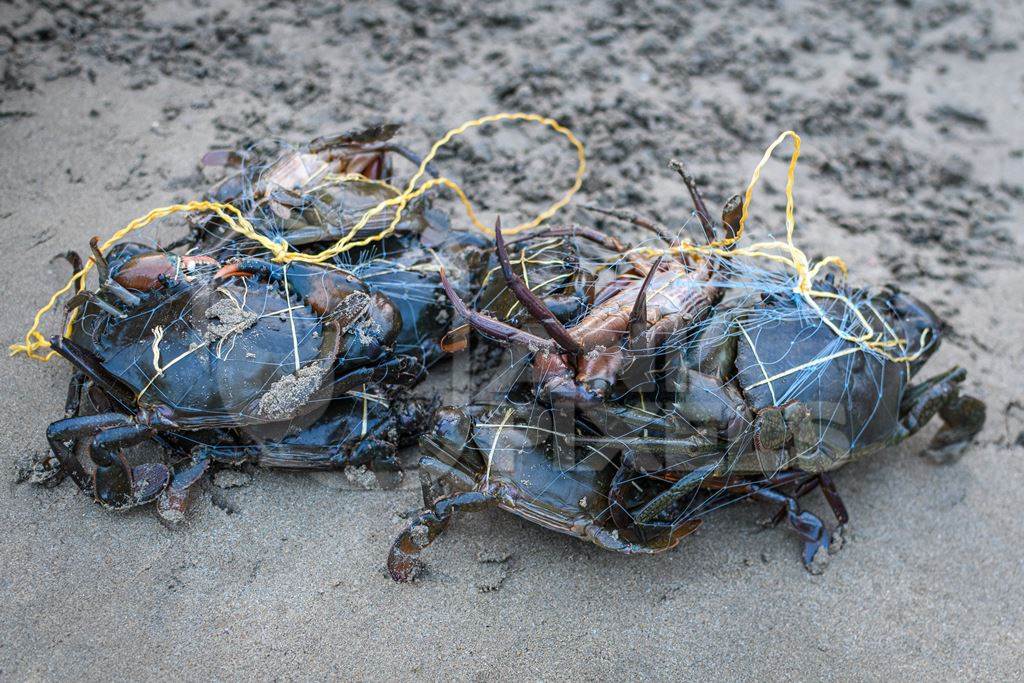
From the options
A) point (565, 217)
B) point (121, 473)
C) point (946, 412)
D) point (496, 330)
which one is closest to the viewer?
point (496, 330)

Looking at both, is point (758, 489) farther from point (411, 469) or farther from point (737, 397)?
point (411, 469)

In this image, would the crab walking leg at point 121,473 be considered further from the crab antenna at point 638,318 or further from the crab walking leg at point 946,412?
the crab walking leg at point 946,412

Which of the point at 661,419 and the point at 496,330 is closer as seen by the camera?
the point at 496,330

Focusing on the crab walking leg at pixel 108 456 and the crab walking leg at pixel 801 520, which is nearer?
the crab walking leg at pixel 108 456

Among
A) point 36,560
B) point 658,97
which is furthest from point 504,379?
point 658,97

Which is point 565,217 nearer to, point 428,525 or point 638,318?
point 638,318

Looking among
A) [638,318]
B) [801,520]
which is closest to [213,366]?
[638,318]

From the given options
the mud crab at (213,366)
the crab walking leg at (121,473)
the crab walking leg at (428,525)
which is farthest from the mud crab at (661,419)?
the crab walking leg at (121,473)

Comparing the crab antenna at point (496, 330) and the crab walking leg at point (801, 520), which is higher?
the crab antenna at point (496, 330)
